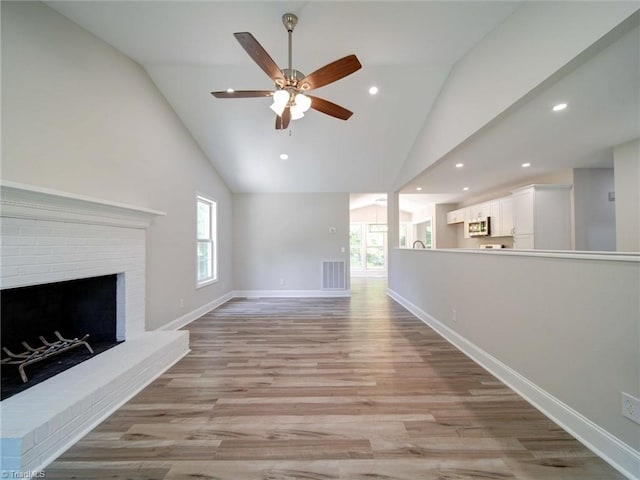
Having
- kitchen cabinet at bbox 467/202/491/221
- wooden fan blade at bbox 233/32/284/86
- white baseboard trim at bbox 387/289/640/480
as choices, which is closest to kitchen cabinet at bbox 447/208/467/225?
kitchen cabinet at bbox 467/202/491/221

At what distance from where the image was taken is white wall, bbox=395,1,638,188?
4.82ft

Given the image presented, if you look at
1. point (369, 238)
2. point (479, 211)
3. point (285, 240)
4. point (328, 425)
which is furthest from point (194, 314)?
point (369, 238)

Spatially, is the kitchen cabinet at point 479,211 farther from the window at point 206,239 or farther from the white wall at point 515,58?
the window at point 206,239

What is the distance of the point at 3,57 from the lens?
5.37 feet

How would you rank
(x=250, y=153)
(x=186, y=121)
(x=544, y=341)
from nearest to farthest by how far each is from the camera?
(x=544, y=341), (x=186, y=121), (x=250, y=153)

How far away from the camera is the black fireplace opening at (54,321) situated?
1841mm

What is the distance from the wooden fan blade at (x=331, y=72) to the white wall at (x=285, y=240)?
382 centimetres

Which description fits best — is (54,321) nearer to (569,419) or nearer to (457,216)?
(569,419)

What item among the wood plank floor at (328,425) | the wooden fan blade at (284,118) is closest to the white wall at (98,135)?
the wood plank floor at (328,425)

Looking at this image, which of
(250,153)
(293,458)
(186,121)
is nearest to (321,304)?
(250,153)

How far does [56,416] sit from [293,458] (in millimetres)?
1402

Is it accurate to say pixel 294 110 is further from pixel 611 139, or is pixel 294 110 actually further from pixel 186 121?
pixel 611 139

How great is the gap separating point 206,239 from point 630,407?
5219 millimetres

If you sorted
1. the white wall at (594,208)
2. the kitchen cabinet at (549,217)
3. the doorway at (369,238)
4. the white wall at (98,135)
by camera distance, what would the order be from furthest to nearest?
the doorway at (369,238) → the kitchen cabinet at (549,217) → the white wall at (594,208) → the white wall at (98,135)
